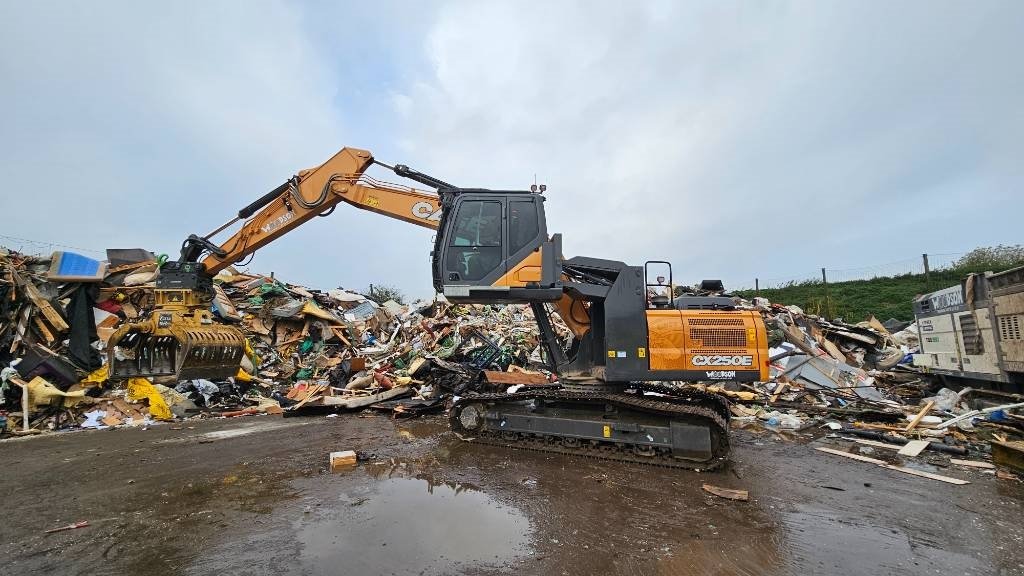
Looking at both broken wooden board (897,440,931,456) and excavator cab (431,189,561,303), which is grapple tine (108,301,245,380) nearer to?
excavator cab (431,189,561,303)

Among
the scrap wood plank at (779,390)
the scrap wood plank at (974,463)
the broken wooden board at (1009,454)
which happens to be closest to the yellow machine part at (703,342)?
the scrap wood plank at (974,463)

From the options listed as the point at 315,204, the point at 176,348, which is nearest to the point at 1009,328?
the point at 315,204

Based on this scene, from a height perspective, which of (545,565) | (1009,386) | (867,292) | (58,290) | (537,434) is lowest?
(545,565)

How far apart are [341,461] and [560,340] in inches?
137

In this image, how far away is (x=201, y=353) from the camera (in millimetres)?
6973

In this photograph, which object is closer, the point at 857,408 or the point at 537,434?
the point at 537,434

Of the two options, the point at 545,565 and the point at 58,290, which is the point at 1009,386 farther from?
the point at 58,290

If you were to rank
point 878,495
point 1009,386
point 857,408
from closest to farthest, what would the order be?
1. point 878,495
2. point 1009,386
3. point 857,408

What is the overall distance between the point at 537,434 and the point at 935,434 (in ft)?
19.2

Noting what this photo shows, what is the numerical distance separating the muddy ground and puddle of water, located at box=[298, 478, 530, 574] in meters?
0.02

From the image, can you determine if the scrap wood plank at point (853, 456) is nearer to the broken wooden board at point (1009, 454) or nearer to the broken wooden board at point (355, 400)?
the broken wooden board at point (1009, 454)

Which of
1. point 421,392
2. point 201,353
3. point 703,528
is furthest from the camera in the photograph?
point 421,392

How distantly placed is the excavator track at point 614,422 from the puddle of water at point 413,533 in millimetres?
1833

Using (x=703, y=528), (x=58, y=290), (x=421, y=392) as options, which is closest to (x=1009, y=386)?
(x=703, y=528)
